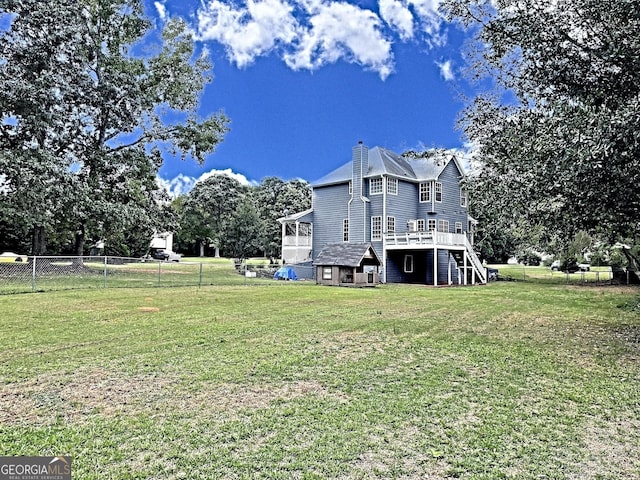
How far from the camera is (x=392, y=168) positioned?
87.9ft

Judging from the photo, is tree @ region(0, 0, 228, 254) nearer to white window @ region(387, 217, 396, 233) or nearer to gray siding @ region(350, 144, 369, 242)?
gray siding @ region(350, 144, 369, 242)

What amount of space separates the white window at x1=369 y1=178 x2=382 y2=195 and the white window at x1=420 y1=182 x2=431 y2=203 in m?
3.30

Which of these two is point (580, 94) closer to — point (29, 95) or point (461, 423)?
point (461, 423)

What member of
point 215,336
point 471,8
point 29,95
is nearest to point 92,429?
point 215,336

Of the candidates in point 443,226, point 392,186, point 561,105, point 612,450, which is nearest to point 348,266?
point 392,186

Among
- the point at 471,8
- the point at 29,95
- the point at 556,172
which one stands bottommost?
the point at 556,172

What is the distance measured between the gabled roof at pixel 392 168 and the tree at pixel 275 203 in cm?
1012

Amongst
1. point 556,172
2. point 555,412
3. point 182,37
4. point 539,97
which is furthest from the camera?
point 182,37

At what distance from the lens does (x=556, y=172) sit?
6.73m

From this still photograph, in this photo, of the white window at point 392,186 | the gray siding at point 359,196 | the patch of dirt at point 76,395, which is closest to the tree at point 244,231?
the gray siding at point 359,196

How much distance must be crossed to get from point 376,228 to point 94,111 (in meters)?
16.7

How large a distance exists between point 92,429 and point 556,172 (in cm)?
669

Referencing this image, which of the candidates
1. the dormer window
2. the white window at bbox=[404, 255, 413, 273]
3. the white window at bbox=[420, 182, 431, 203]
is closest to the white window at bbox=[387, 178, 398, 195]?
the white window at bbox=[420, 182, 431, 203]

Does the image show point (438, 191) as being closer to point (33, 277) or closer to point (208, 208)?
point (33, 277)
